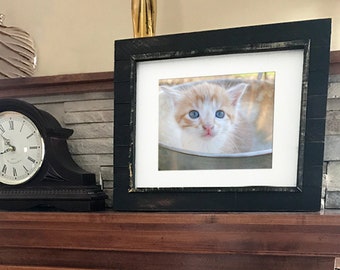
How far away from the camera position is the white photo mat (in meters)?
0.80

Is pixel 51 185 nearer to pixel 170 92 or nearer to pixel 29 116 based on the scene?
pixel 29 116

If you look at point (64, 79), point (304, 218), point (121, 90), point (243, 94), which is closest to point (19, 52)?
point (64, 79)

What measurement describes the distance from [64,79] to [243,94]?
0.45 m

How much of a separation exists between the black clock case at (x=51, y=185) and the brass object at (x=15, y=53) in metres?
0.22

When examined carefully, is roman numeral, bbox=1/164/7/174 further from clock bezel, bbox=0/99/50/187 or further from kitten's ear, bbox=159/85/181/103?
kitten's ear, bbox=159/85/181/103

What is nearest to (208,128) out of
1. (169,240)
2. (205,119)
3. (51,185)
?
(205,119)

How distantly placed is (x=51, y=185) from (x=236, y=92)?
48 centimetres

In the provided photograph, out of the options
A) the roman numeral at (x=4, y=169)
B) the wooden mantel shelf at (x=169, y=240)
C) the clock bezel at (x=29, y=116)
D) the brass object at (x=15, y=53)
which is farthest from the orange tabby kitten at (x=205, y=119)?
the brass object at (x=15, y=53)

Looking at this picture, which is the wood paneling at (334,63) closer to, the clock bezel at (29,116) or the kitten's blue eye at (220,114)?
the kitten's blue eye at (220,114)

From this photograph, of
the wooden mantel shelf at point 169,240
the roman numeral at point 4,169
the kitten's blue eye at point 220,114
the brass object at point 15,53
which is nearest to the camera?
the wooden mantel shelf at point 169,240

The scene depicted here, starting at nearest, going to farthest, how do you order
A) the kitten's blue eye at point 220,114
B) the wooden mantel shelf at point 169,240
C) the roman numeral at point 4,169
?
the wooden mantel shelf at point 169,240, the kitten's blue eye at point 220,114, the roman numeral at point 4,169

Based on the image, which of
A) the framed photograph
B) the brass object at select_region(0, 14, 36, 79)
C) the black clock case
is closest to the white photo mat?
the framed photograph

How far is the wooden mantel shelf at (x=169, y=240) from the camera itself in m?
0.74

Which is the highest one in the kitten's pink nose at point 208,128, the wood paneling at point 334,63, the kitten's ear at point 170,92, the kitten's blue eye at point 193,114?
the wood paneling at point 334,63
